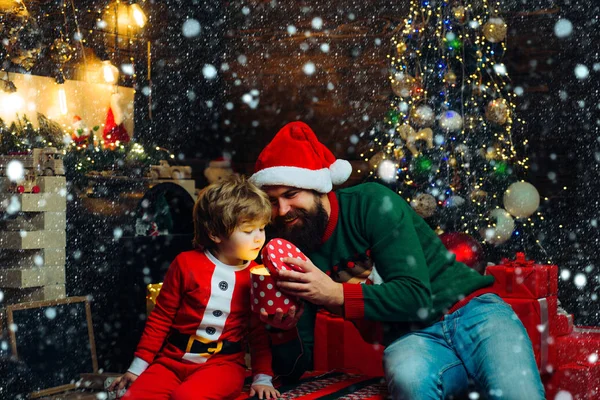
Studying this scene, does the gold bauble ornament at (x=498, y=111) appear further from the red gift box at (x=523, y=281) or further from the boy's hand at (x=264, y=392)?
the boy's hand at (x=264, y=392)

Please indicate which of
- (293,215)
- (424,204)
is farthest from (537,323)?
(424,204)

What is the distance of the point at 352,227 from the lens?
7.91 ft

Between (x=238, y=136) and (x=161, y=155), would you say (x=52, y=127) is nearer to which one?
(x=161, y=155)

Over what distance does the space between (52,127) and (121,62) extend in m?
1.43

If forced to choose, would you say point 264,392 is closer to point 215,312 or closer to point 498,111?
point 215,312

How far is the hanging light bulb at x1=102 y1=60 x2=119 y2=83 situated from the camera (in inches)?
205

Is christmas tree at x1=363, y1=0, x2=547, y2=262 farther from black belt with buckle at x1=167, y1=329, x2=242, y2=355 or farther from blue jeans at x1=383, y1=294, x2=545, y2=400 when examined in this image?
black belt with buckle at x1=167, y1=329, x2=242, y2=355

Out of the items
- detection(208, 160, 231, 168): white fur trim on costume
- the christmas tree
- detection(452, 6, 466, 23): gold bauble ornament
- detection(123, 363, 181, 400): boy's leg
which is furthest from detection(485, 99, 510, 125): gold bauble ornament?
detection(123, 363, 181, 400): boy's leg

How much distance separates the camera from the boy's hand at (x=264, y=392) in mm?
2254

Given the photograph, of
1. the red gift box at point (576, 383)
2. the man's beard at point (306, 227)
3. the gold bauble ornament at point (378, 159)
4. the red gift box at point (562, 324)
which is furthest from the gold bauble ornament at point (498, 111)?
the man's beard at point (306, 227)

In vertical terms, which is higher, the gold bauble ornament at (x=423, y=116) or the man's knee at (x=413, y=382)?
the gold bauble ornament at (x=423, y=116)

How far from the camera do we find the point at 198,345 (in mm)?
2314

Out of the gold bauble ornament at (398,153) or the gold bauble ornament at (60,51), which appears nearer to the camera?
the gold bauble ornament at (60,51)

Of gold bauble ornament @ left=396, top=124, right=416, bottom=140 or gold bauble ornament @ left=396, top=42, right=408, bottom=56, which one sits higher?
gold bauble ornament @ left=396, top=42, right=408, bottom=56
